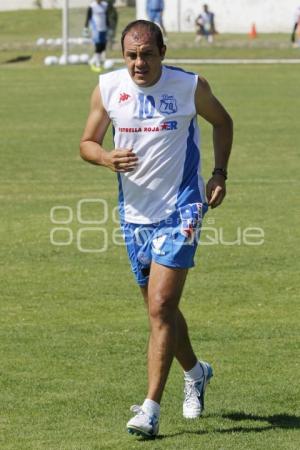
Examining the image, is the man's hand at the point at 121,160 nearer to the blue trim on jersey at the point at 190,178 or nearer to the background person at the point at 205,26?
the blue trim on jersey at the point at 190,178

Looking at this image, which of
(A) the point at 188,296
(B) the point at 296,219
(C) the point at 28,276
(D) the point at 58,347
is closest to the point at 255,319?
(A) the point at 188,296

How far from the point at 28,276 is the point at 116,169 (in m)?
5.17

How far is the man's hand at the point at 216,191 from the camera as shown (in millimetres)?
7086

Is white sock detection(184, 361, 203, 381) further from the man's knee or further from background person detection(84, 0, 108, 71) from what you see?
background person detection(84, 0, 108, 71)

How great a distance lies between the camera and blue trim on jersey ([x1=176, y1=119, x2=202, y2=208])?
7.06 meters

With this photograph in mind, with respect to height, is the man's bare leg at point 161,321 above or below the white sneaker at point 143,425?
above

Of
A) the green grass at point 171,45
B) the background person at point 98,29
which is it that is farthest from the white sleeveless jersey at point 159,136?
the green grass at point 171,45

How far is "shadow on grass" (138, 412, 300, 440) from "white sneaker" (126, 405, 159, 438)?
116 millimetres

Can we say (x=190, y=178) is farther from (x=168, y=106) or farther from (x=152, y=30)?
(x=152, y=30)

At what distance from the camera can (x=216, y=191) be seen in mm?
7102

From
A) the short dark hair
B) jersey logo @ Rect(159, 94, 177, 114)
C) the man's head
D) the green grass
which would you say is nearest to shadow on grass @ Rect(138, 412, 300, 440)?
jersey logo @ Rect(159, 94, 177, 114)

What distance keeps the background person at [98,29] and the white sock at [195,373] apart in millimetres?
34767

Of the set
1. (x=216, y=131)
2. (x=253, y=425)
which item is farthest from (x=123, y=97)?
(x=253, y=425)

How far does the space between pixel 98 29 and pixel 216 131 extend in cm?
3680
